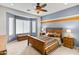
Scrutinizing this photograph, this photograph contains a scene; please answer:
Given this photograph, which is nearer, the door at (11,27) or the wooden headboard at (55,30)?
the door at (11,27)

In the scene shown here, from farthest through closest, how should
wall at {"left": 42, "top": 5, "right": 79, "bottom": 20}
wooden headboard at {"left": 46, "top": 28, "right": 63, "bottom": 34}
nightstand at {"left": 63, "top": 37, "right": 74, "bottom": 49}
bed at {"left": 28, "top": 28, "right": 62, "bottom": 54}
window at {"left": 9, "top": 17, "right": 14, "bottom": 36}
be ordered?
wooden headboard at {"left": 46, "top": 28, "right": 63, "bottom": 34} < nightstand at {"left": 63, "top": 37, "right": 74, "bottom": 49} < wall at {"left": 42, "top": 5, "right": 79, "bottom": 20} < bed at {"left": 28, "top": 28, "right": 62, "bottom": 54} < window at {"left": 9, "top": 17, "right": 14, "bottom": 36}

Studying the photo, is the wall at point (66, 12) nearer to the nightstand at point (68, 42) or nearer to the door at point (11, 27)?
the nightstand at point (68, 42)

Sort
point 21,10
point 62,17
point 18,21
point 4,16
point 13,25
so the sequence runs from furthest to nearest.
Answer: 1. point 62,17
2. point 21,10
3. point 18,21
4. point 13,25
5. point 4,16

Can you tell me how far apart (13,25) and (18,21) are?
0.30 meters

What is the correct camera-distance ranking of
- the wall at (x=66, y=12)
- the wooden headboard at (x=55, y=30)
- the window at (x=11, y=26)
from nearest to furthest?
the window at (x=11, y=26) → the wall at (x=66, y=12) → the wooden headboard at (x=55, y=30)

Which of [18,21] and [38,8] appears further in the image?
[38,8]

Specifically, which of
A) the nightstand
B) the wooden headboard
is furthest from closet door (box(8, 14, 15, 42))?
the wooden headboard

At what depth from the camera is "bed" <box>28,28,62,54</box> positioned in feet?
Result: 9.71

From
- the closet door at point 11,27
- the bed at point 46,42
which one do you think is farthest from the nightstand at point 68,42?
the closet door at point 11,27

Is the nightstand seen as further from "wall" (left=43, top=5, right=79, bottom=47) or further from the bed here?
the bed

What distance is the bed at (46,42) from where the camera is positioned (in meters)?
2.96

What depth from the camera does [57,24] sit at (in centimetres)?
474

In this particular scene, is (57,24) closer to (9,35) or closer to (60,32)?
(60,32)

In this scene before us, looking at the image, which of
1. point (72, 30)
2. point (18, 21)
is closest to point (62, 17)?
point (72, 30)
